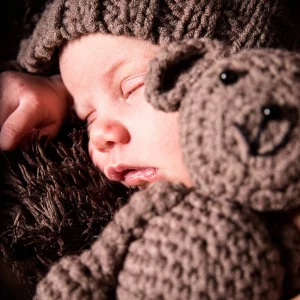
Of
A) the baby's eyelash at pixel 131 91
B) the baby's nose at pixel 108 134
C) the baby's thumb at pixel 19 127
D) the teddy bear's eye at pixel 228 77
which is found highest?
the teddy bear's eye at pixel 228 77

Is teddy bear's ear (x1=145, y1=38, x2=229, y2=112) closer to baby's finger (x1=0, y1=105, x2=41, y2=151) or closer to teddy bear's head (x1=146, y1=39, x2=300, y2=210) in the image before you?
teddy bear's head (x1=146, y1=39, x2=300, y2=210)

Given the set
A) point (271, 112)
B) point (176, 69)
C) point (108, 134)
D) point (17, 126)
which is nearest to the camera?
point (271, 112)

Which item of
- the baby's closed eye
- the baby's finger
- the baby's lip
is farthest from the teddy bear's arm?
the baby's finger

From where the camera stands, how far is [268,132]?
469mm

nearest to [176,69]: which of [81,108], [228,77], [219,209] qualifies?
[228,77]

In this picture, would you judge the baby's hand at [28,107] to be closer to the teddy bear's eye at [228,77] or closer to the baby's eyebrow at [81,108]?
the baby's eyebrow at [81,108]

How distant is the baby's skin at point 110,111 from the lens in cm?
76

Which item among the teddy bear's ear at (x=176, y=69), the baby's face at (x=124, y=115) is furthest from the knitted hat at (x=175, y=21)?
the teddy bear's ear at (x=176, y=69)

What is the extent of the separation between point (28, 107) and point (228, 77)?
0.60 meters

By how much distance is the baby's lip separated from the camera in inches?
31.4

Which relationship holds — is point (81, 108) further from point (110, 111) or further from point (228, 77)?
point (228, 77)

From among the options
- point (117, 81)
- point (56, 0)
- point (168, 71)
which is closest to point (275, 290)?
point (168, 71)

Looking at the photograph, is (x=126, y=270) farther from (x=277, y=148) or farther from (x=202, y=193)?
(x=277, y=148)

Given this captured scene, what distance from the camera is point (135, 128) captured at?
0.79m
